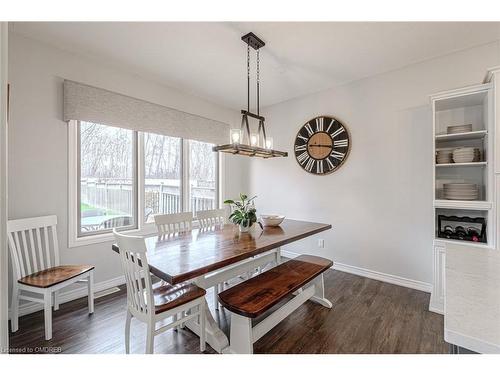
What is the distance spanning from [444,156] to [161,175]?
356 centimetres

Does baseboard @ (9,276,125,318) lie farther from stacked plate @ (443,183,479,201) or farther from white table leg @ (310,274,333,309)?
stacked plate @ (443,183,479,201)

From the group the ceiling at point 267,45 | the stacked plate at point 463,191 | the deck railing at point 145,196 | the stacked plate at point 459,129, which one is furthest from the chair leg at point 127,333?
the stacked plate at point 459,129

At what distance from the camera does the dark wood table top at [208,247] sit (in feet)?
4.85

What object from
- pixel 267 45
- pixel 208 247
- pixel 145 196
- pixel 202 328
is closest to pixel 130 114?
pixel 145 196

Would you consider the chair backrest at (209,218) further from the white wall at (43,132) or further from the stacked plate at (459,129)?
the stacked plate at (459,129)

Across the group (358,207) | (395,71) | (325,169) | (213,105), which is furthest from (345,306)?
(213,105)

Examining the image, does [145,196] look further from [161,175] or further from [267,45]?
[267,45]

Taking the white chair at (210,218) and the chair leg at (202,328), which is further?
the white chair at (210,218)

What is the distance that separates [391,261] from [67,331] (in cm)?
359

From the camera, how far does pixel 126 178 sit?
317cm

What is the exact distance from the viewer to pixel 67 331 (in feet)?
6.65

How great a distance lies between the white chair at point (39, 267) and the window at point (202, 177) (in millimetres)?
1846

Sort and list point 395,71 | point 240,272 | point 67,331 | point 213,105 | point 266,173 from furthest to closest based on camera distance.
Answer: point 266,173 → point 213,105 → point 395,71 → point 240,272 → point 67,331
